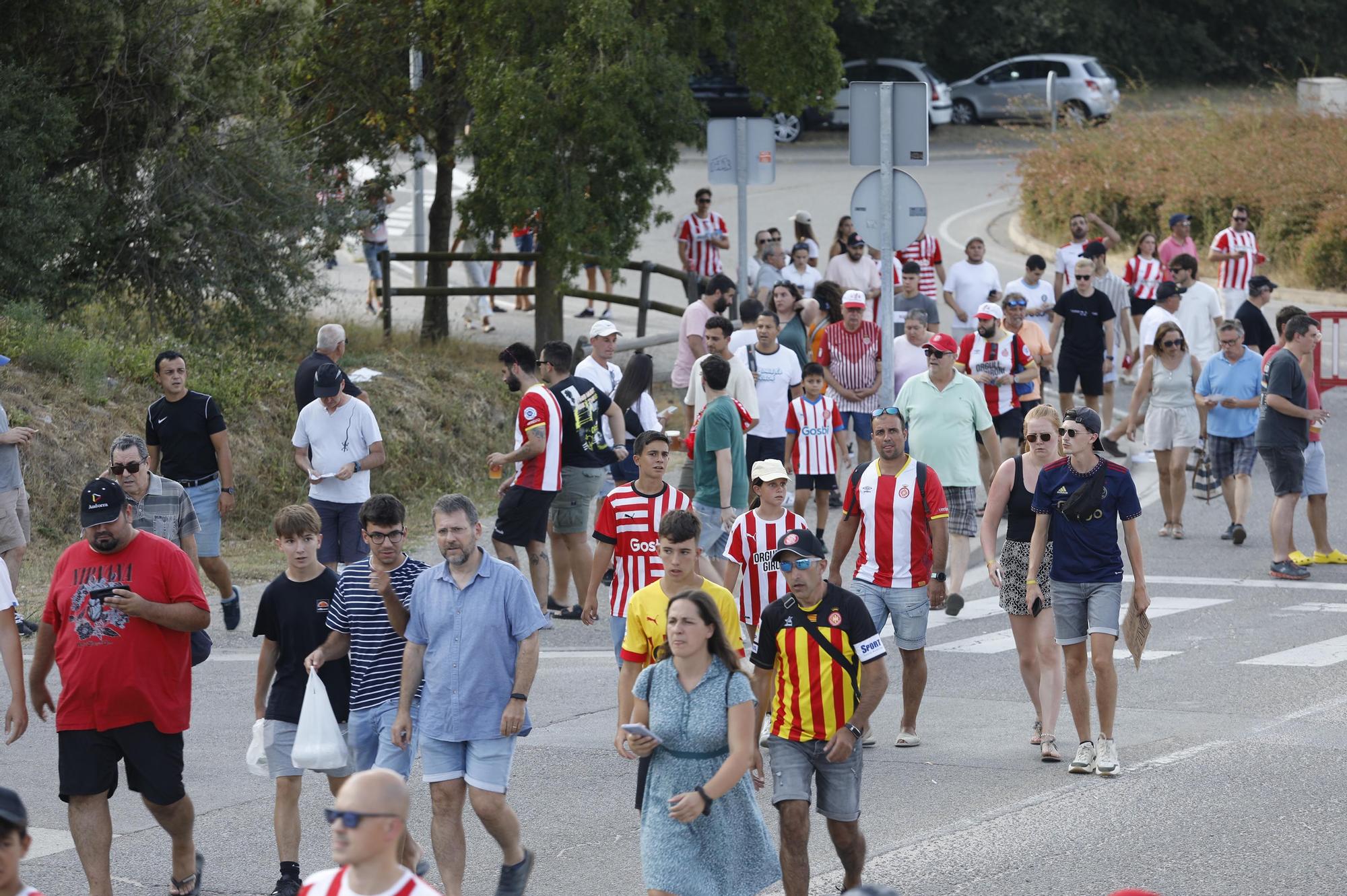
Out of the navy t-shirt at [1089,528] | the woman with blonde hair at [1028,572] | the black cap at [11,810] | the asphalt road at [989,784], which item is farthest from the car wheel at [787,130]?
the black cap at [11,810]

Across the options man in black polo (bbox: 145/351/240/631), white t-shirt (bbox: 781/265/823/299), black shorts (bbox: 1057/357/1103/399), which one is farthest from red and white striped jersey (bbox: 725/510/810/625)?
white t-shirt (bbox: 781/265/823/299)

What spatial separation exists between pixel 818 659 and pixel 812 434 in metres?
6.97

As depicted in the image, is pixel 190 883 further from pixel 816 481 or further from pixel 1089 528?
pixel 816 481

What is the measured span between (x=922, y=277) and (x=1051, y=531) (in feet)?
41.2

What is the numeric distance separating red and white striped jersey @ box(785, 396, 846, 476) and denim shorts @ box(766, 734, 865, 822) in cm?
701

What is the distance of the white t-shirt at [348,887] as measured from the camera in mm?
4137

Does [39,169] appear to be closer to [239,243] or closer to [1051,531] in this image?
[239,243]

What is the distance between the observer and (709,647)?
6.17 metres

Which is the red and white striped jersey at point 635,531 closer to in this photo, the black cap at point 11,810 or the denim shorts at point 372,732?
the denim shorts at point 372,732

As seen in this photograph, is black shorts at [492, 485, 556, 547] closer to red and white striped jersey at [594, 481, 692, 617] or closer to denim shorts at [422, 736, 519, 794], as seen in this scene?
red and white striped jersey at [594, 481, 692, 617]

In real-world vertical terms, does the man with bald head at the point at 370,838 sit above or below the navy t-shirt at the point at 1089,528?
below

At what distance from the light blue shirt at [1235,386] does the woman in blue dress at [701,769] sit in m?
9.08

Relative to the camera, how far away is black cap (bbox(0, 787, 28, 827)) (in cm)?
459

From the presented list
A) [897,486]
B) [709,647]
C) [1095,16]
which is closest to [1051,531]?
[897,486]
